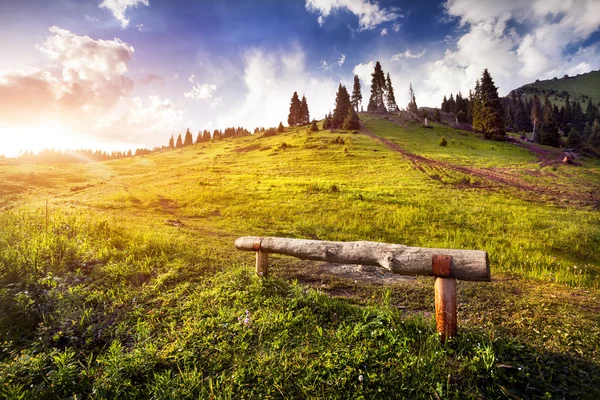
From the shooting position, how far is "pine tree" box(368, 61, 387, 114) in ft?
314

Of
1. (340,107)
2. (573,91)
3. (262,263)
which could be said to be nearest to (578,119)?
(340,107)

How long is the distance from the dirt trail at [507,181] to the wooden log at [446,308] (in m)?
20.4

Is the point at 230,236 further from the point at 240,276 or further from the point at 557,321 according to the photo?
the point at 557,321

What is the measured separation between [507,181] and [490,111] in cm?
4285

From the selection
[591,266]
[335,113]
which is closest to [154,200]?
[591,266]

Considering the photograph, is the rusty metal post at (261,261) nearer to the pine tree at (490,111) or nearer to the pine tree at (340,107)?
the pine tree at (490,111)

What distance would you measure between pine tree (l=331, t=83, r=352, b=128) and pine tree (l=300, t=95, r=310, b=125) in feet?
71.4

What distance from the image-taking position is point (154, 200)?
21703 millimetres

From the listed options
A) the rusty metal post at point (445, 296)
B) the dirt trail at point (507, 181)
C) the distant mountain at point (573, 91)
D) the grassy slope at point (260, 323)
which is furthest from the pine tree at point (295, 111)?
the distant mountain at point (573, 91)

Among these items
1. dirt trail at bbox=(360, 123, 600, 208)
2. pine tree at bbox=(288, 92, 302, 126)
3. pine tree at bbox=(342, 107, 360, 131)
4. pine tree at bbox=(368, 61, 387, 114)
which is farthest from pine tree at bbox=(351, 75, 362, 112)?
dirt trail at bbox=(360, 123, 600, 208)

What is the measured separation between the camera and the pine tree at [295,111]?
9350cm

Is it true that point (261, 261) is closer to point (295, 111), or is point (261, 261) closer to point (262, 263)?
point (262, 263)

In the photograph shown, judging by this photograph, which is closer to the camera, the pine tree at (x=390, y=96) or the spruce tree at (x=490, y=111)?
the spruce tree at (x=490, y=111)

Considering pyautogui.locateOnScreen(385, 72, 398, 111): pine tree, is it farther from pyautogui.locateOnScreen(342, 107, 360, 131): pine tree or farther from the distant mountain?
the distant mountain
